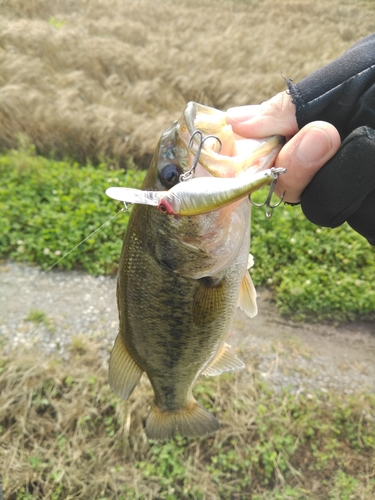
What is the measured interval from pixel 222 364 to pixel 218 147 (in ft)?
4.16

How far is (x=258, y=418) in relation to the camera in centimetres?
317

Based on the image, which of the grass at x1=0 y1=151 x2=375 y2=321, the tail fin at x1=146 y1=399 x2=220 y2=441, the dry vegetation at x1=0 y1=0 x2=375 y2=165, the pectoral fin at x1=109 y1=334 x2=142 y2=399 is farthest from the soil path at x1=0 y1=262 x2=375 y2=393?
the dry vegetation at x1=0 y1=0 x2=375 y2=165

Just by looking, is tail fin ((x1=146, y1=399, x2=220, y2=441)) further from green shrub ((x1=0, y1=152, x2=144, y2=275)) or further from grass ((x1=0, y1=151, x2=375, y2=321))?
green shrub ((x1=0, y1=152, x2=144, y2=275))

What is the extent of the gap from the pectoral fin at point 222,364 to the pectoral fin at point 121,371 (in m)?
0.43

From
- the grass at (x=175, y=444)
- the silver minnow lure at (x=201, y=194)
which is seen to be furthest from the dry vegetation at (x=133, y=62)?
the silver minnow lure at (x=201, y=194)

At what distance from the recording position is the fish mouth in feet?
4.15

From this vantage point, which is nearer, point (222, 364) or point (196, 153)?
point (196, 153)

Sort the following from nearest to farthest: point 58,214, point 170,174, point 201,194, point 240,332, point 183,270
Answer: point 201,194
point 170,174
point 183,270
point 240,332
point 58,214

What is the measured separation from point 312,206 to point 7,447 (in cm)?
287

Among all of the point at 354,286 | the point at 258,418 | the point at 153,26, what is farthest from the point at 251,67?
the point at 258,418

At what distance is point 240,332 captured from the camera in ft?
12.8

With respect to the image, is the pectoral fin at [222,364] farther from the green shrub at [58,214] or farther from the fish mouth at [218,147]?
the green shrub at [58,214]

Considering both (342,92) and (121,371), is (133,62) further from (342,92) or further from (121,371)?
(121,371)

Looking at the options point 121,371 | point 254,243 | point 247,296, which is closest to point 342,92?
point 247,296
